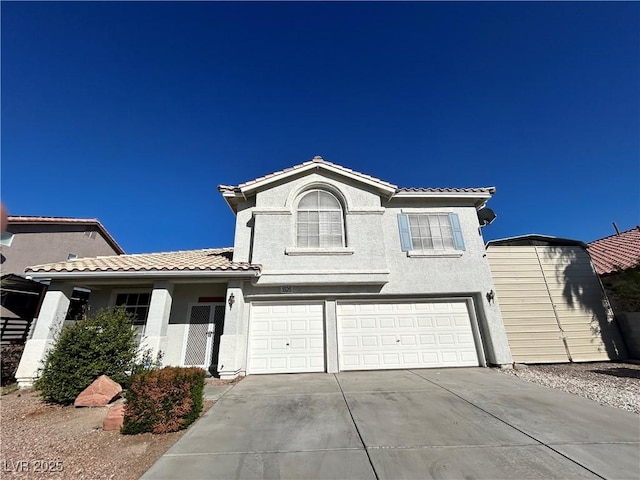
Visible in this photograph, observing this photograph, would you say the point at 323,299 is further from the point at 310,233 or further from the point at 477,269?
the point at 477,269

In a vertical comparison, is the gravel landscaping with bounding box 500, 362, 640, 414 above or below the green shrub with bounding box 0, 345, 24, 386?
below

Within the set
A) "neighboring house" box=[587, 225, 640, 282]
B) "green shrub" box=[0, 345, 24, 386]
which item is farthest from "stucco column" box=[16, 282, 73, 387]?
"neighboring house" box=[587, 225, 640, 282]

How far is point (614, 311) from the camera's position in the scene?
10805 millimetres

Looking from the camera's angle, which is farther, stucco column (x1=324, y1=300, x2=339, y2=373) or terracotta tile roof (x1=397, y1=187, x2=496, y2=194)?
terracotta tile roof (x1=397, y1=187, x2=496, y2=194)

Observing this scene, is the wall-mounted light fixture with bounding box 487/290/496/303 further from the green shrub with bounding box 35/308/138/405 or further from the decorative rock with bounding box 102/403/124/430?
the green shrub with bounding box 35/308/138/405

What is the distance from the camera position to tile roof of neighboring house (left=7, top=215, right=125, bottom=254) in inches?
590

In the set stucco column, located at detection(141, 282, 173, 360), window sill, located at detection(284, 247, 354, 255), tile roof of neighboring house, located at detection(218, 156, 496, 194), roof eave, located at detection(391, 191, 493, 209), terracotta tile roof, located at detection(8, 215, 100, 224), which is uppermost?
terracotta tile roof, located at detection(8, 215, 100, 224)

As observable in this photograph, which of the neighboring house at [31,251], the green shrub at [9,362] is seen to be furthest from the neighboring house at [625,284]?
the neighboring house at [31,251]

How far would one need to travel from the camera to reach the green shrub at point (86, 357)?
638 centimetres

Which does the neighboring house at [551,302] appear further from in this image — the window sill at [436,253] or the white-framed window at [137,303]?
the white-framed window at [137,303]

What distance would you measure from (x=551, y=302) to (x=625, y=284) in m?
2.85

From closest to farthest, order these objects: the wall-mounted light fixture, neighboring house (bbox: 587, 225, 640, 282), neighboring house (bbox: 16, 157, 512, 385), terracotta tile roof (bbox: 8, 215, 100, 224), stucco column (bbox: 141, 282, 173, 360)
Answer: stucco column (bbox: 141, 282, 173, 360), neighboring house (bbox: 16, 157, 512, 385), the wall-mounted light fixture, neighboring house (bbox: 587, 225, 640, 282), terracotta tile roof (bbox: 8, 215, 100, 224)

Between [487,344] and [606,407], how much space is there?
415cm

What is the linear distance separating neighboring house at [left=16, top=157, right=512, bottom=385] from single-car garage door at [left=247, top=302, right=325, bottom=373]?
34 millimetres
